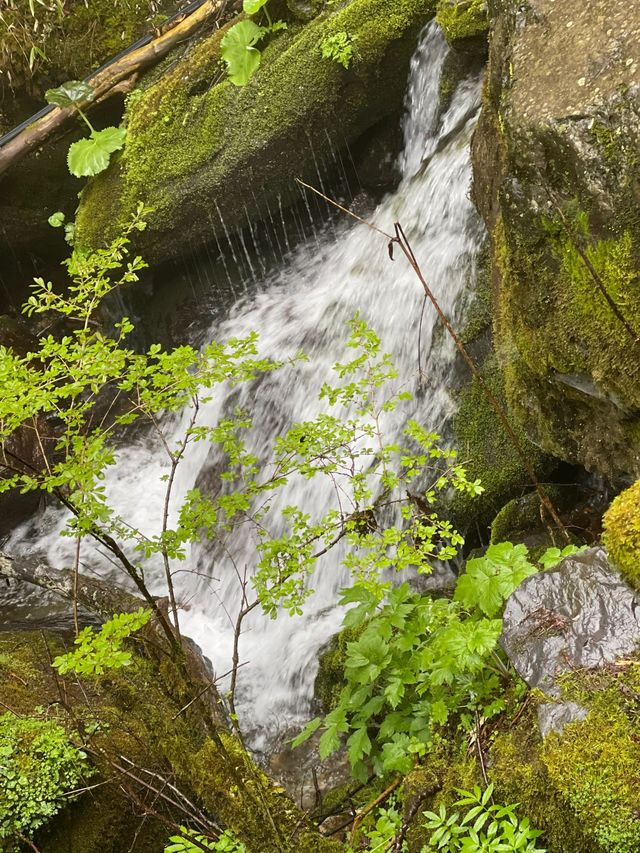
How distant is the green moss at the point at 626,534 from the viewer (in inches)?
87.5

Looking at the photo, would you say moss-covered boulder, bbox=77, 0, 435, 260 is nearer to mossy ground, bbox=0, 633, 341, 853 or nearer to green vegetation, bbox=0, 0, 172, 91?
green vegetation, bbox=0, 0, 172, 91

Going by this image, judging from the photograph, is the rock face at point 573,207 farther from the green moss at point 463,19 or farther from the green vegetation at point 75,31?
the green vegetation at point 75,31

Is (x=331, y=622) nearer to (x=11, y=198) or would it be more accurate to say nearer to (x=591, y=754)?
(x=591, y=754)

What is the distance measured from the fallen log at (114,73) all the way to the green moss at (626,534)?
294 inches

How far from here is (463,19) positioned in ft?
18.8

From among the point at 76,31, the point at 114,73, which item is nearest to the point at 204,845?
the point at 114,73

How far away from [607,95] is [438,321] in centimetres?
258

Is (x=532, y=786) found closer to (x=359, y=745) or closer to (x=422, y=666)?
(x=422, y=666)

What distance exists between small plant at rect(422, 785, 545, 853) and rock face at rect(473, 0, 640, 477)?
171cm

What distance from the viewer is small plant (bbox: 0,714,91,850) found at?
2908 mm

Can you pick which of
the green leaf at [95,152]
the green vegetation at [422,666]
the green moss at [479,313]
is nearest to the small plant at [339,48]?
the green leaf at [95,152]

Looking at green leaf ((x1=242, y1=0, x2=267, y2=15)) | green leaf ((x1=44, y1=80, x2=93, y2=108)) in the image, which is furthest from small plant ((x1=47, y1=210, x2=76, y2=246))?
green leaf ((x1=242, y1=0, x2=267, y2=15))

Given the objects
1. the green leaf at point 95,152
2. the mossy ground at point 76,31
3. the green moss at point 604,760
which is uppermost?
the mossy ground at point 76,31

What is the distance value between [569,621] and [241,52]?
21.5 feet
